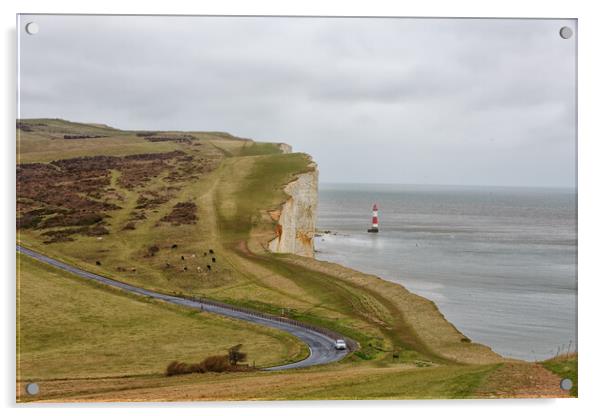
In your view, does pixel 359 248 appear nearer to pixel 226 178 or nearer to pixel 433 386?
pixel 226 178

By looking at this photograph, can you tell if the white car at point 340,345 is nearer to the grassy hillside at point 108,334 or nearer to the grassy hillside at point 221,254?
the grassy hillside at point 221,254

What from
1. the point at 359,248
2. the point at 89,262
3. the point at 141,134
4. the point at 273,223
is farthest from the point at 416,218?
the point at 89,262

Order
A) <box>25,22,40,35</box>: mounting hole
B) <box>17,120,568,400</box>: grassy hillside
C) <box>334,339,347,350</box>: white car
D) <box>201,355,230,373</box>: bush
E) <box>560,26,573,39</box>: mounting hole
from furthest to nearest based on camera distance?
<box>334,339,347,350</box>: white car < <box>201,355,230,373</box>: bush < <box>17,120,568,400</box>: grassy hillside < <box>560,26,573,39</box>: mounting hole < <box>25,22,40,35</box>: mounting hole

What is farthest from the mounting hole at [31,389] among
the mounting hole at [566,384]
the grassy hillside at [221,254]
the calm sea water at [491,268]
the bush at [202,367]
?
the calm sea water at [491,268]

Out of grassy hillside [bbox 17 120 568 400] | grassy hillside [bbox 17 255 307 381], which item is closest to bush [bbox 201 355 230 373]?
grassy hillside [bbox 17 255 307 381]

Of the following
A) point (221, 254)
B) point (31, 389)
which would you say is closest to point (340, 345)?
point (31, 389)

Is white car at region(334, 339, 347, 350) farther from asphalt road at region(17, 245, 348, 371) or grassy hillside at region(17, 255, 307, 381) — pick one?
grassy hillside at region(17, 255, 307, 381)

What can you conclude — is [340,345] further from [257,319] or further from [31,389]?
[31,389]
